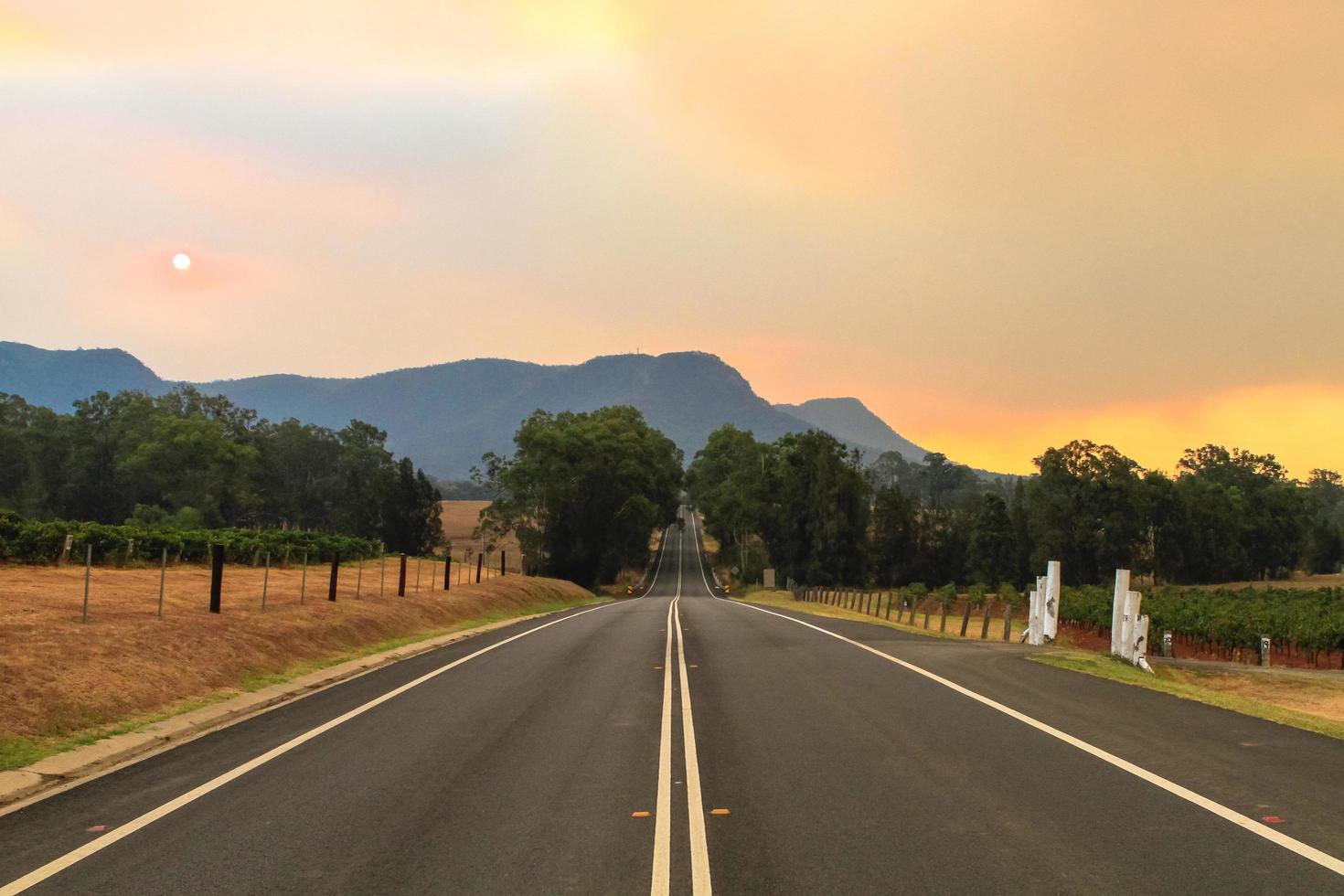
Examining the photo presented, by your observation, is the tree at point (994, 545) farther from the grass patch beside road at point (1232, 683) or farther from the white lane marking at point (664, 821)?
the white lane marking at point (664, 821)

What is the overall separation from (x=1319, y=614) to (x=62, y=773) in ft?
140

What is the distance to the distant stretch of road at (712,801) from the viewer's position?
5594 mm

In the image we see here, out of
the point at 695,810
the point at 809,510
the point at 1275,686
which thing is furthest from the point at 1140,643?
the point at 809,510

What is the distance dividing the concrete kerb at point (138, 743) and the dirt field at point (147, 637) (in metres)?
0.47

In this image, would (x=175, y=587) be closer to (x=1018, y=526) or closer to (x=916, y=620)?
(x=916, y=620)

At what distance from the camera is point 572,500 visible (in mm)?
92000

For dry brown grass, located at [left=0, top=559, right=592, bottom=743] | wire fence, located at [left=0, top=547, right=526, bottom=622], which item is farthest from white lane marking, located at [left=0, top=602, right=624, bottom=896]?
wire fence, located at [left=0, top=547, right=526, bottom=622]

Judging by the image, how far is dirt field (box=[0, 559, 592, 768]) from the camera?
10.3 m

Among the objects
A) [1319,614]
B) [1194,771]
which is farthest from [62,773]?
[1319,614]

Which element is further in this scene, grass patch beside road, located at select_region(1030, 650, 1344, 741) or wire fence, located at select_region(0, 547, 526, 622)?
wire fence, located at select_region(0, 547, 526, 622)

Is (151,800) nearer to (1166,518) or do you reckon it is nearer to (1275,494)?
(1166,518)

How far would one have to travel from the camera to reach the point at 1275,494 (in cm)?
12381

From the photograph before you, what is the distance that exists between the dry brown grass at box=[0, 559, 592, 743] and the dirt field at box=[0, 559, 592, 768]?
0.9 inches

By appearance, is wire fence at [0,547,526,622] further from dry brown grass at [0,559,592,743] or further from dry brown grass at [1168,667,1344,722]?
dry brown grass at [1168,667,1344,722]
